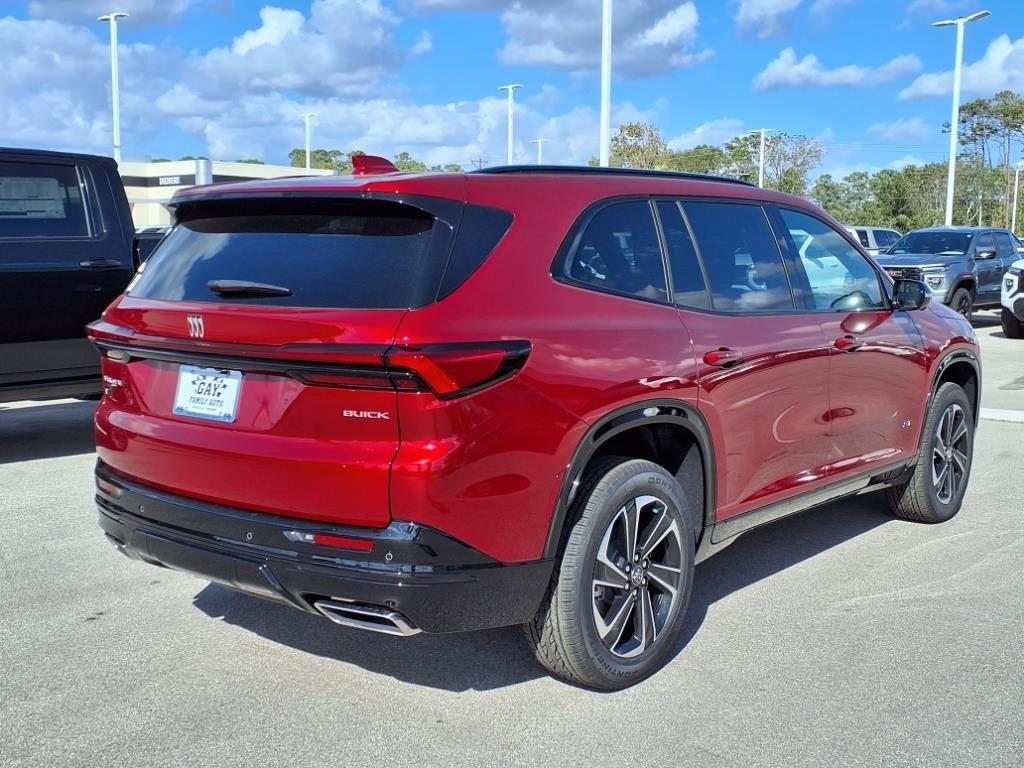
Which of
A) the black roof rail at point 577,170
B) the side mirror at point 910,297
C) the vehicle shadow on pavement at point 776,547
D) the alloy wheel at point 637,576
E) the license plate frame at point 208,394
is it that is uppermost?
the black roof rail at point 577,170

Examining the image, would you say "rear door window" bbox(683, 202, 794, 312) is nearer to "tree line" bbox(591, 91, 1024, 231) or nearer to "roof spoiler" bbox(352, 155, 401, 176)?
"roof spoiler" bbox(352, 155, 401, 176)

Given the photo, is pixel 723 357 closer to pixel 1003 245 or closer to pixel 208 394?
pixel 208 394

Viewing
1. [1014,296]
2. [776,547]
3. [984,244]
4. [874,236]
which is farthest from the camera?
[874,236]

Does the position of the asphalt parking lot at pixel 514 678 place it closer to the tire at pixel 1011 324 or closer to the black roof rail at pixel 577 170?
the black roof rail at pixel 577 170

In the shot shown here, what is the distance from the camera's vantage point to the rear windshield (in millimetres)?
3223

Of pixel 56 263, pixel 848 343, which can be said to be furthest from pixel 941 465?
pixel 56 263

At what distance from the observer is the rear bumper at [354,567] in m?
3.13

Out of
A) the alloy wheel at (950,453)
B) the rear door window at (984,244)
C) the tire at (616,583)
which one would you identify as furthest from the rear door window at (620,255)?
the rear door window at (984,244)

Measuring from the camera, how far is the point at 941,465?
19.5ft

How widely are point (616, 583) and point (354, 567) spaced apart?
0.98m

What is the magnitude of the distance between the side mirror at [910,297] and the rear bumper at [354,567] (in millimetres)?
2770

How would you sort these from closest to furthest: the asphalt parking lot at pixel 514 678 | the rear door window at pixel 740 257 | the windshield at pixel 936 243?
the asphalt parking lot at pixel 514 678
the rear door window at pixel 740 257
the windshield at pixel 936 243

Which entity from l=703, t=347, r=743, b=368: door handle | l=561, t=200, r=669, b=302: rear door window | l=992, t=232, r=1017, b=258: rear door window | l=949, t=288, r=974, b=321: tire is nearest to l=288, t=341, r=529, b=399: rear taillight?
l=561, t=200, r=669, b=302: rear door window

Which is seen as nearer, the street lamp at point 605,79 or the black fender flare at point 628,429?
the black fender flare at point 628,429
